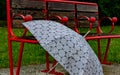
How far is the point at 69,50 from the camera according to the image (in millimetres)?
3402

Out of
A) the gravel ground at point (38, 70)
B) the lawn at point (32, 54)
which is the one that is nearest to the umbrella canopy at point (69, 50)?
the gravel ground at point (38, 70)

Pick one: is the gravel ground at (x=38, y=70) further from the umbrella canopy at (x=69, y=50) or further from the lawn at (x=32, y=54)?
the umbrella canopy at (x=69, y=50)

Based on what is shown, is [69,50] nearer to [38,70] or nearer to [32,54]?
[38,70]

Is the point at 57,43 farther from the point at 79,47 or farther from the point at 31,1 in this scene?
the point at 31,1

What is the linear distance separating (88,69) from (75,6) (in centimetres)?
225

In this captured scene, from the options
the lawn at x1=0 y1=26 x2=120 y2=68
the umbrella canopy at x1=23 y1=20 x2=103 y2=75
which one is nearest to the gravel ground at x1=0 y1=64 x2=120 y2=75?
the lawn at x1=0 y1=26 x2=120 y2=68

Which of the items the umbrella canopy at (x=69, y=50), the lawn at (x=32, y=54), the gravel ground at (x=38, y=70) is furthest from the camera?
the lawn at (x=32, y=54)

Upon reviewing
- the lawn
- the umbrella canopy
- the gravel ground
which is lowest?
the lawn

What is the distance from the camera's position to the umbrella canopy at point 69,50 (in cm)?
330

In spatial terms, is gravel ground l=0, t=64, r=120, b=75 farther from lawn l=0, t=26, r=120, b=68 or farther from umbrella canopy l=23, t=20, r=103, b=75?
umbrella canopy l=23, t=20, r=103, b=75

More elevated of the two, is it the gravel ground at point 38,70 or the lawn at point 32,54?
the gravel ground at point 38,70

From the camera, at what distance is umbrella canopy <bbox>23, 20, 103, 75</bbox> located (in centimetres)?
330

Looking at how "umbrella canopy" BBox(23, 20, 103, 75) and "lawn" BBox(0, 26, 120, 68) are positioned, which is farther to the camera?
"lawn" BBox(0, 26, 120, 68)

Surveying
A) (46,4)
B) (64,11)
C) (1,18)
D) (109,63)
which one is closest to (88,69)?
(46,4)
